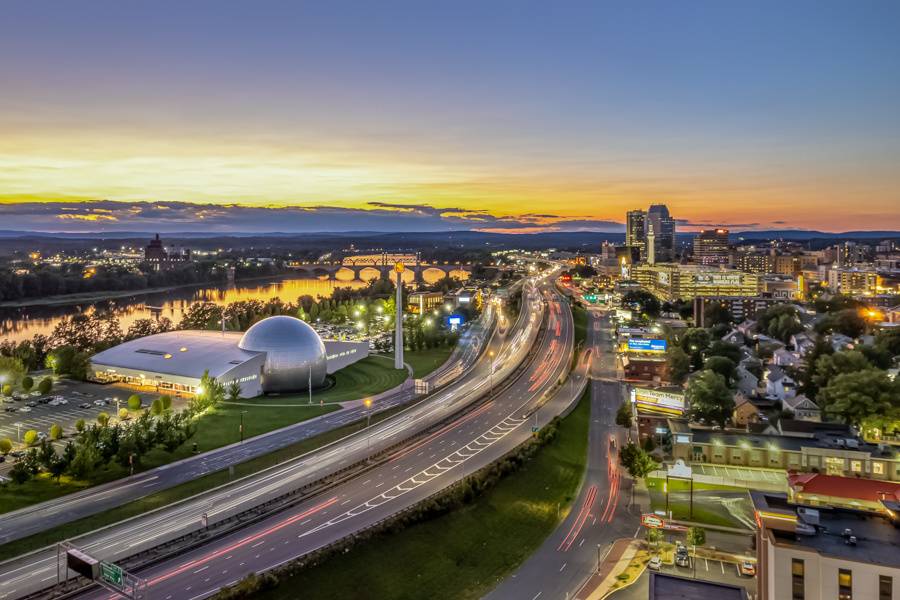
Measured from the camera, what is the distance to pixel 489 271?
636 feet

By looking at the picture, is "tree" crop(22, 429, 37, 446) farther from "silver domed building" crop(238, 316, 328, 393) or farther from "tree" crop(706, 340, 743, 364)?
"tree" crop(706, 340, 743, 364)

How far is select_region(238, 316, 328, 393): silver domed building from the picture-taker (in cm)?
4950

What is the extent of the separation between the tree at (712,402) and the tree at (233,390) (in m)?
34.0

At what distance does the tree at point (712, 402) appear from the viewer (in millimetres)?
44469

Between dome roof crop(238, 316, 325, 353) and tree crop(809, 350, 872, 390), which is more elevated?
dome roof crop(238, 316, 325, 353)

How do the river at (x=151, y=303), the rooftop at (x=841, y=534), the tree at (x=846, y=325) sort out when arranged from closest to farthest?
the rooftop at (x=841, y=534), the tree at (x=846, y=325), the river at (x=151, y=303)

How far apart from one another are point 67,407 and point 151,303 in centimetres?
9687

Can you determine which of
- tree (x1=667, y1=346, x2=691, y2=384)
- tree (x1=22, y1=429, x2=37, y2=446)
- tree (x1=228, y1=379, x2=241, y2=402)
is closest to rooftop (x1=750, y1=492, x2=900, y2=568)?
tree (x1=22, y1=429, x2=37, y2=446)

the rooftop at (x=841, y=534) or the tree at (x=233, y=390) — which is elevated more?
the rooftop at (x=841, y=534)

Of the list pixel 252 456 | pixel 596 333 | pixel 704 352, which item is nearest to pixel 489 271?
pixel 596 333

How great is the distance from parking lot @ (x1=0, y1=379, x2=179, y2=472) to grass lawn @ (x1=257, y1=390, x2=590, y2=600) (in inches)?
953

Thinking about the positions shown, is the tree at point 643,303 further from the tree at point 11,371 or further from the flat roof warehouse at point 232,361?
the tree at point 11,371

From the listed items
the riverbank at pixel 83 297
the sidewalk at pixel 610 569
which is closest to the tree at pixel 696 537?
the sidewalk at pixel 610 569

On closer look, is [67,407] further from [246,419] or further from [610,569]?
[610,569]
